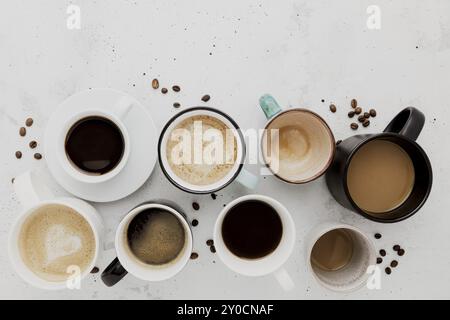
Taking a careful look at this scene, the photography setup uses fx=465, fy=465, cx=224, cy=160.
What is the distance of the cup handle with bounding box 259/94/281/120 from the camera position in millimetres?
1165

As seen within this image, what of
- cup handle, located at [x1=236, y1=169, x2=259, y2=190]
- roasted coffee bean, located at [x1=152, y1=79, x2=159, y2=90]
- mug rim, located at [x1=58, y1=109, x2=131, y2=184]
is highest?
roasted coffee bean, located at [x1=152, y1=79, x2=159, y2=90]

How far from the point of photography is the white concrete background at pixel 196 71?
48.3 inches

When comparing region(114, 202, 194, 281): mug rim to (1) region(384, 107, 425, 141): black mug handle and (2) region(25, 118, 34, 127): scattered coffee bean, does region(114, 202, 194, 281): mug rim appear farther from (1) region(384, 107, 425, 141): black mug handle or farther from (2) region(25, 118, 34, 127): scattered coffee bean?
(1) region(384, 107, 425, 141): black mug handle

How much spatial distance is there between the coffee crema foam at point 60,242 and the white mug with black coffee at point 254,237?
1.07ft

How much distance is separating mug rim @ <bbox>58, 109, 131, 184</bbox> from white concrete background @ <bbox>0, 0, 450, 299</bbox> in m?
0.17

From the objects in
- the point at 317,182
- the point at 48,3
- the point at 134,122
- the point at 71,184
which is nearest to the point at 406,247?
the point at 317,182

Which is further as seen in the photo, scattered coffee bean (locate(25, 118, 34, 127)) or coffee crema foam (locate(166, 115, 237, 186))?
scattered coffee bean (locate(25, 118, 34, 127))

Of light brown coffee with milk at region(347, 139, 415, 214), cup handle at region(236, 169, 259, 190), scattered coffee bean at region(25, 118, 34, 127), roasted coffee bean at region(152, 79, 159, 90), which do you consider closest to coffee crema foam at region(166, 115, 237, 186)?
cup handle at region(236, 169, 259, 190)

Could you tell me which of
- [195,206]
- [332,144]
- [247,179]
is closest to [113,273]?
[195,206]

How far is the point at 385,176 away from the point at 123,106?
2.18ft

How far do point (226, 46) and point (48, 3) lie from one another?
0.49 m

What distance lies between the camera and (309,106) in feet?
4.05

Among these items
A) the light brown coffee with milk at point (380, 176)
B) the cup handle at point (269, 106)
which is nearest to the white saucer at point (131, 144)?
the cup handle at point (269, 106)
